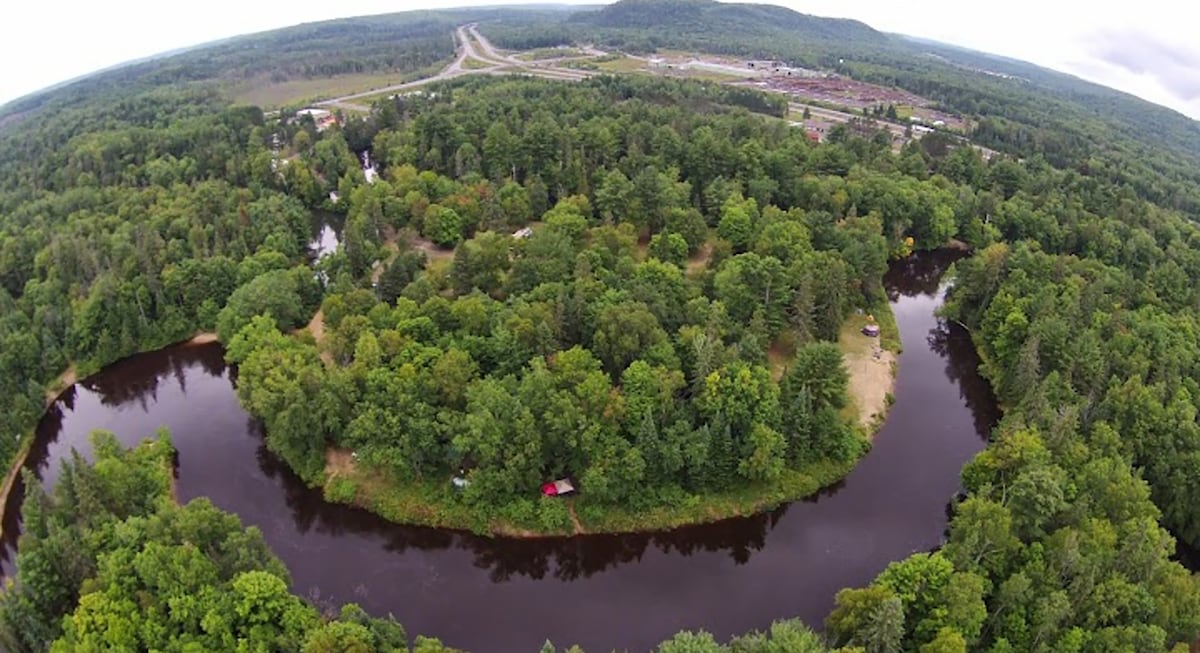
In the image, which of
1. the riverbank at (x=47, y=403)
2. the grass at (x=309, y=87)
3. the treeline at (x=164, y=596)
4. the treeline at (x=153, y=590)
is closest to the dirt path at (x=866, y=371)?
the treeline at (x=164, y=596)

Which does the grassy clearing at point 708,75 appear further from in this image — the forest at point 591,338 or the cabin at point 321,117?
the cabin at point 321,117

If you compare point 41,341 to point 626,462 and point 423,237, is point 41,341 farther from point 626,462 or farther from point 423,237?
point 626,462

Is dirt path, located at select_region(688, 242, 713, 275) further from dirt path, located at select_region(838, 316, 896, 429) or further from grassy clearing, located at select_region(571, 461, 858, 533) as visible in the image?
grassy clearing, located at select_region(571, 461, 858, 533)

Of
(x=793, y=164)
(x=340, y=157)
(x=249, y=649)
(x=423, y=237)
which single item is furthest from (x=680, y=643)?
(x=340, y=157)

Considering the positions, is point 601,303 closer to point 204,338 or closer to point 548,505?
point 548,505

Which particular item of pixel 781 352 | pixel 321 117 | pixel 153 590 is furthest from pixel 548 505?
pixel 321 117

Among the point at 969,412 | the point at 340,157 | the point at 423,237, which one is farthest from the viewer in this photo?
the point at 340,157
